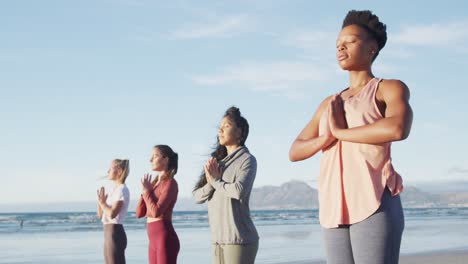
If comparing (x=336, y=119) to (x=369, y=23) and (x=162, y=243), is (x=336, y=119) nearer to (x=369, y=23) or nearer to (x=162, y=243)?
(x=369, y=23)

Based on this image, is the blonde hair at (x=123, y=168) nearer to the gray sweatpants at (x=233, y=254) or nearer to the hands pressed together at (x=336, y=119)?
the gray sweatpants at (x=233, y=254)

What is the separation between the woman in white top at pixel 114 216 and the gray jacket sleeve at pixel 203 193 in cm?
233

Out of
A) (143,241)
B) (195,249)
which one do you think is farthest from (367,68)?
(143,241)

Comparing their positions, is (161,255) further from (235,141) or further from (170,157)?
(235,141)

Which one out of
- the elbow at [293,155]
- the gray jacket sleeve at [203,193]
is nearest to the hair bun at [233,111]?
the gray jacket sleeve at [203,193]

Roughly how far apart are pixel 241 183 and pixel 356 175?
6.85 feet

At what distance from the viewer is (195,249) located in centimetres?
1488

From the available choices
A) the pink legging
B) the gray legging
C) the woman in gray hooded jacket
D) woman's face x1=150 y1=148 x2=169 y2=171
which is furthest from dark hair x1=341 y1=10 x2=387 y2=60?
woman's face x1=150 y1=148 x2=169 y2=171

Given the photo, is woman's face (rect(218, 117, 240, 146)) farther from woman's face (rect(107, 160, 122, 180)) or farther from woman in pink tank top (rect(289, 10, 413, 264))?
woman's face (rect(107, 160, 122, 180))

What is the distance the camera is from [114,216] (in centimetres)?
713

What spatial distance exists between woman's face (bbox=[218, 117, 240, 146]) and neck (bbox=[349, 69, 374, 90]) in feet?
7.21

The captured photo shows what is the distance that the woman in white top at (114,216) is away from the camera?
7.14m

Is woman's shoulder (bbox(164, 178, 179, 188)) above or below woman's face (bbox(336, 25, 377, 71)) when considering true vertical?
below

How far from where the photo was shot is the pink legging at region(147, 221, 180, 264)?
595 cm
